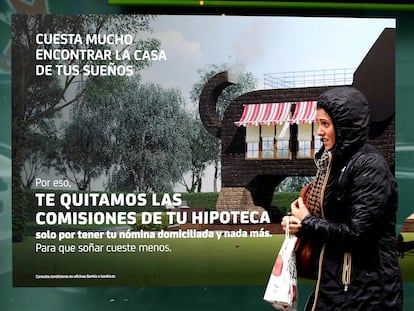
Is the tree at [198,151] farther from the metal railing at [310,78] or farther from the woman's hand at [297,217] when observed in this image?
the woman's hand at [297,217]

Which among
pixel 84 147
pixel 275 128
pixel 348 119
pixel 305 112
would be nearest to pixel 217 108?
pixel 275 128

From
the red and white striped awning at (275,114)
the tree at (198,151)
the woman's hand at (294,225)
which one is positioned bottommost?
the woman's hand at (294,225)

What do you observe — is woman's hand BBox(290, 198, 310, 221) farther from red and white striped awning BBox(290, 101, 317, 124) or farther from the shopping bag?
red and white striped awning BBox(290, 101, 317, 124)

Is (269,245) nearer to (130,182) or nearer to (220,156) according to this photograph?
(220,156)

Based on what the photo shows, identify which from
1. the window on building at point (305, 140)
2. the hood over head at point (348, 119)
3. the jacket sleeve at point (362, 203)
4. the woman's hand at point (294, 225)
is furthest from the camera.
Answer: the window on building at point (305, 140)

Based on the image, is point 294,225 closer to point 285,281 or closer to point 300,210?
point 300,210

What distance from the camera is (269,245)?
446cm

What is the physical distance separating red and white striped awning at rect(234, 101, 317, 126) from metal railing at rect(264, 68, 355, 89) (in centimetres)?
14

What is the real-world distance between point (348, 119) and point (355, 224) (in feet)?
1.54

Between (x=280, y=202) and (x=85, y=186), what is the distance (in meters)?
1.39

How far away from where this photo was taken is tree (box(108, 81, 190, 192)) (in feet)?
14.4

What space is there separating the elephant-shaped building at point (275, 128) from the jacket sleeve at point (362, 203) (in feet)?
5.73

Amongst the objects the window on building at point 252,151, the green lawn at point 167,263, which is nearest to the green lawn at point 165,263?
the green lawn at point 167,263

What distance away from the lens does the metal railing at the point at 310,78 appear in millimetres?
4477
